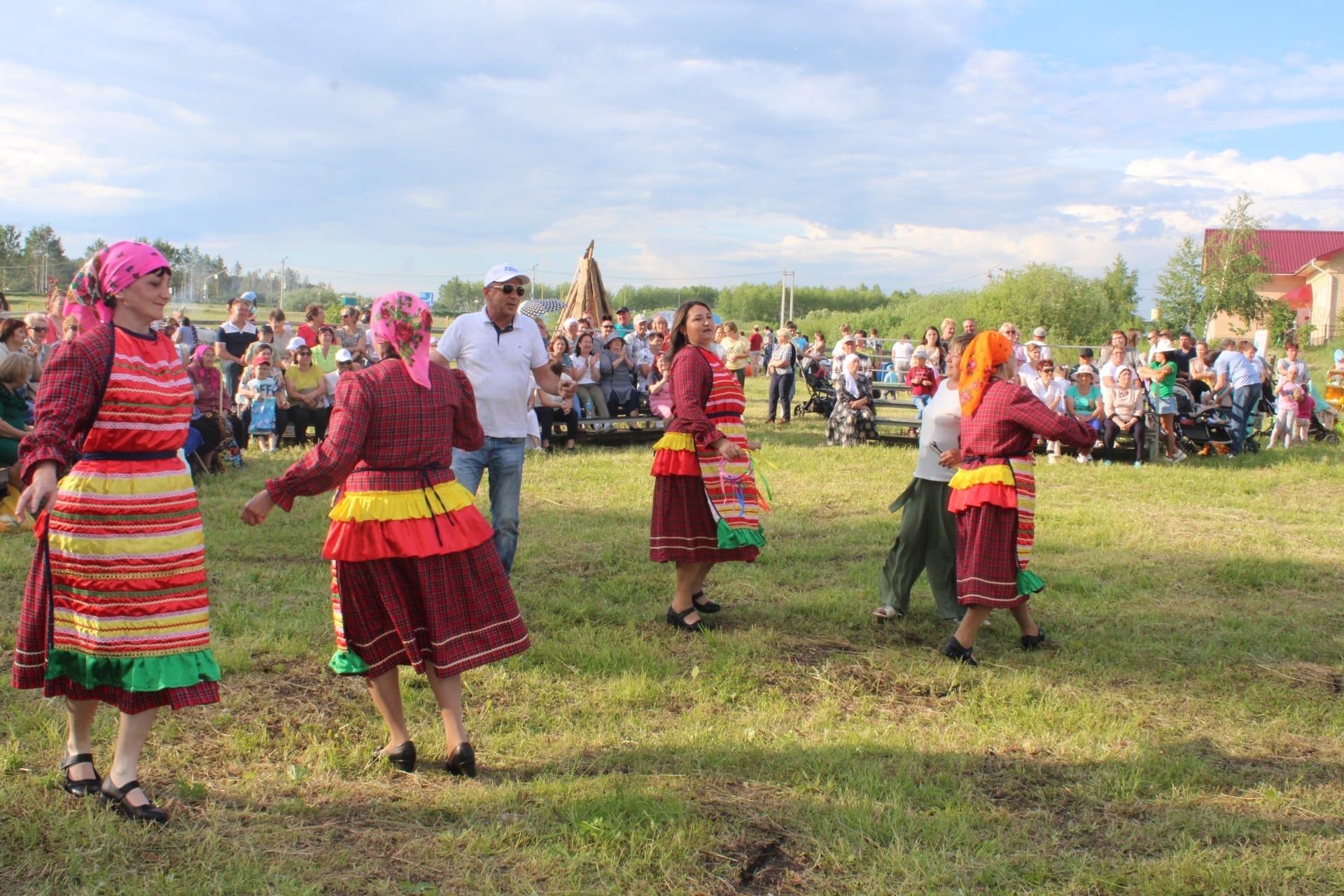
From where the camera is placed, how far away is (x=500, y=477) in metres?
5.84

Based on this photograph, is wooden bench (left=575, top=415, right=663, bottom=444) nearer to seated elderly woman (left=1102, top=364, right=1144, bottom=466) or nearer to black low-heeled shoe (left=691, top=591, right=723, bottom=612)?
seated elderly woman (left=1102, top=364, right=1144, bottom=466)

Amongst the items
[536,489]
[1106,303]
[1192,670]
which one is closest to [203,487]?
[536,489]

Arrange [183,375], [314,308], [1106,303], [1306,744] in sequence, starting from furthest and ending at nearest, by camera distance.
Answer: [1106,303] < [314,308] < [1306,744] < [183,375]

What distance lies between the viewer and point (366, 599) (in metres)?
4.08

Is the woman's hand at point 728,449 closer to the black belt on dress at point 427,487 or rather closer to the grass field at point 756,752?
the grass field at point 756,752

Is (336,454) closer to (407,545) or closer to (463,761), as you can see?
(407,545)

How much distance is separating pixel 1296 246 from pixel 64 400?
67616 mm

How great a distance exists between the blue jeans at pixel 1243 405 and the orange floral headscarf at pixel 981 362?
35.0 ft

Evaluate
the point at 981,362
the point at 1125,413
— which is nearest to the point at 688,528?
the point at 981,362

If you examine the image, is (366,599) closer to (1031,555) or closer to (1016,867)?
(1016,867)

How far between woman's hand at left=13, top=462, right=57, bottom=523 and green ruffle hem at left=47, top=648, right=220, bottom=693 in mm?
502

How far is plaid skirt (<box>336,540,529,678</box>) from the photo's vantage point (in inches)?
158

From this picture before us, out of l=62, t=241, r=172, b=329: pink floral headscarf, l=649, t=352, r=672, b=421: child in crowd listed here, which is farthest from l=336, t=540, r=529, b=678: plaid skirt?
l=649, t=352, r=672, b=421: child in crowd

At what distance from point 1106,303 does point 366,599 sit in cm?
4586
